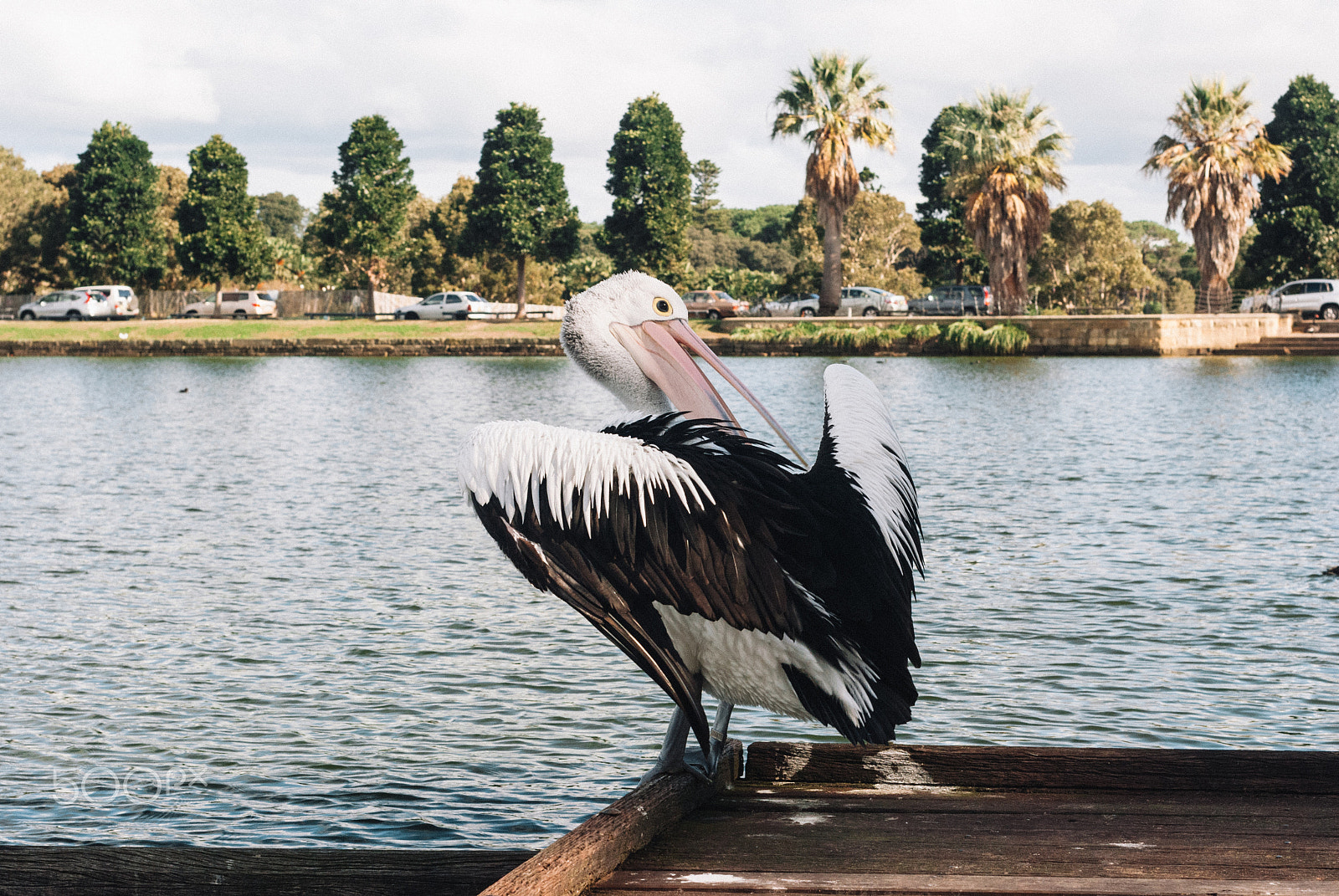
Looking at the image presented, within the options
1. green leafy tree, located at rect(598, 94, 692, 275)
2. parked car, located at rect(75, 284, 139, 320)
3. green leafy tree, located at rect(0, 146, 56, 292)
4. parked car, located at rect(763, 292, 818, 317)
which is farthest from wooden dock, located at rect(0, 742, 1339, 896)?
green leafy tree, located at rect(0, 146, 56, 292)

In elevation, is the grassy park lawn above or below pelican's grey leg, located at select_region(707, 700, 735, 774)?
above

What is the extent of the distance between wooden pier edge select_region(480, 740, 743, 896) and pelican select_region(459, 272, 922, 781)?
0.20 meters

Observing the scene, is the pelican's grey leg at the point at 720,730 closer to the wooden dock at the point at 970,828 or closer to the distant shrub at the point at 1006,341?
the wooden dock at the point at 970,828

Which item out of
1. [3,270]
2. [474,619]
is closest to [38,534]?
[474,619]

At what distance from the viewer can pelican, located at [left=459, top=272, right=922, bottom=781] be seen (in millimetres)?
3135

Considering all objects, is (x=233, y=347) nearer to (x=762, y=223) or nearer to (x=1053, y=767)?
(x=1053, y=767)

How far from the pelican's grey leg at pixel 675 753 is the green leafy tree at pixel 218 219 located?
5381 cm

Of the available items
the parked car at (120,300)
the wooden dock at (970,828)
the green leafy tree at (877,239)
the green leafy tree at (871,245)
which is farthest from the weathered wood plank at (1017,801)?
the parked car at (120,300)

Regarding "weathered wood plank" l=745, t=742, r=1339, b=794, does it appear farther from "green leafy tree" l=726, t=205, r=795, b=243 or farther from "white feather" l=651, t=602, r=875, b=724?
"green leafy tree" l=726, t=205, r=795, b=243

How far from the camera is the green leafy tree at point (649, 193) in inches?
2032

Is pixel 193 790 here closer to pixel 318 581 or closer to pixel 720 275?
pixel 318 581

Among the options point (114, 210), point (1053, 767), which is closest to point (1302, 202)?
point (114, 210)

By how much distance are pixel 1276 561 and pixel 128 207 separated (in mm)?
54610

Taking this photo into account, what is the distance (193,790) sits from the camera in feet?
17.3
